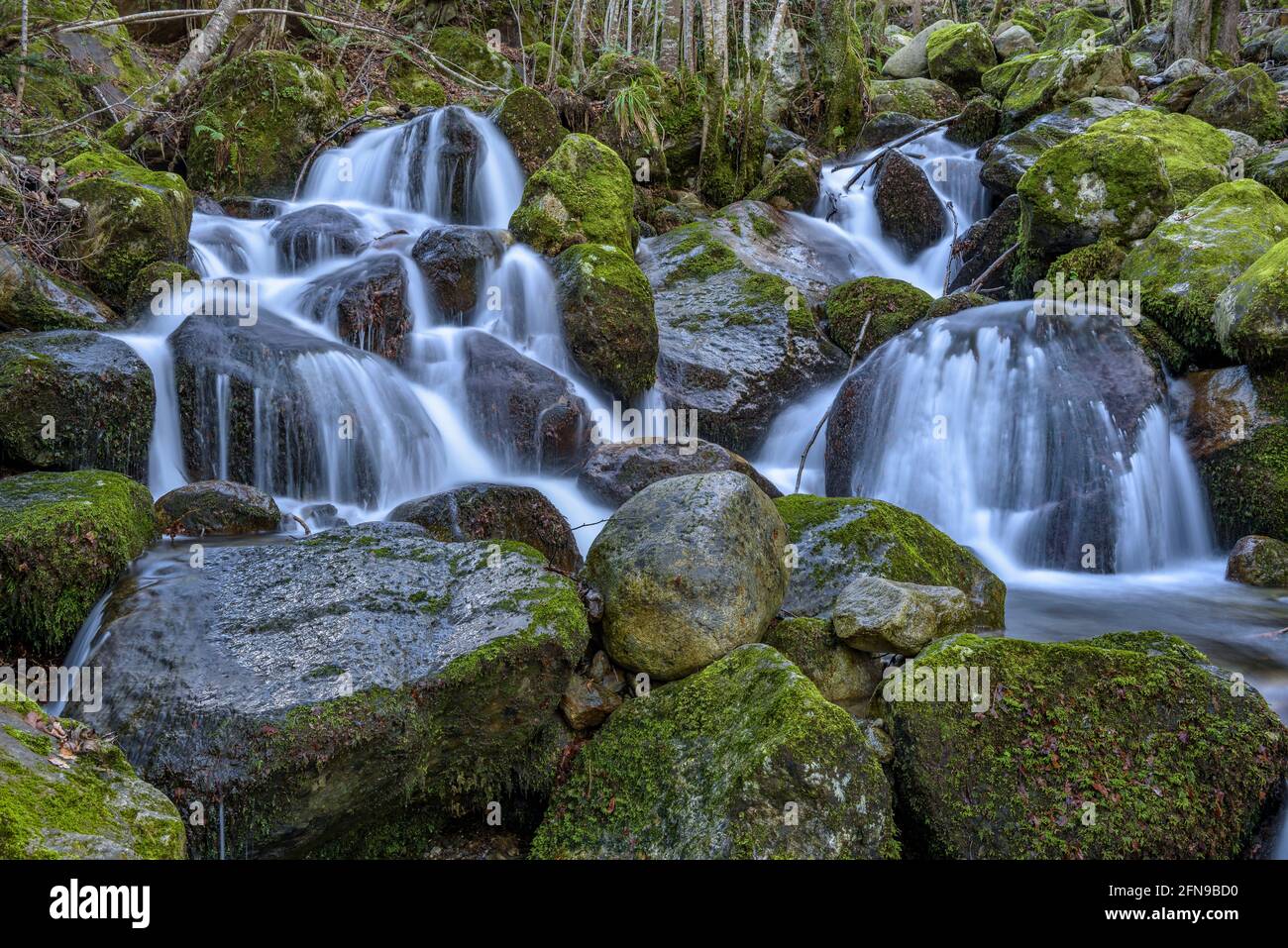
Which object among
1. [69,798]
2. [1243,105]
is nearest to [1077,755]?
[69,798]

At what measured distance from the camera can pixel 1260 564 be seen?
21.5 ft

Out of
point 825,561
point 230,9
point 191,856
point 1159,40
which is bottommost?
point 191,856

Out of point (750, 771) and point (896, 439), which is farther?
point (896, 439)

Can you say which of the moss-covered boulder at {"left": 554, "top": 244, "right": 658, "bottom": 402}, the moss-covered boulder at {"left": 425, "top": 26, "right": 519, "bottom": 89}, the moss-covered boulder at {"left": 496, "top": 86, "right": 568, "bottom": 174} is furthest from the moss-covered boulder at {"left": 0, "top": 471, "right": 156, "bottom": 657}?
the moss-covered boulder at {"left": 425, "top": 26, "right": 519, "bottom": 89}

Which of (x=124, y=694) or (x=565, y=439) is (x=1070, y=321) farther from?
(x=124, y=694)

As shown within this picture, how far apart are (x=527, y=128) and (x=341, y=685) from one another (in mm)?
11148

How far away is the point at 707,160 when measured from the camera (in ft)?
47.8

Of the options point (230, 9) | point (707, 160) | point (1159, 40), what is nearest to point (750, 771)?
point (230, 9)

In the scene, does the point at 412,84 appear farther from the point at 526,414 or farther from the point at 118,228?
the point at 526,414

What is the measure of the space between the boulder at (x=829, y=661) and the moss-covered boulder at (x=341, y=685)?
119 centimetres

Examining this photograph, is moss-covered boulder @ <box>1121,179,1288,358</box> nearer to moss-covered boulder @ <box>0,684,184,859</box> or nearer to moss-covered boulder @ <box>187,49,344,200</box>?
moss-covered boulder @ <box>0,684,184,859</box>

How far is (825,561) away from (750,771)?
2.29 meters

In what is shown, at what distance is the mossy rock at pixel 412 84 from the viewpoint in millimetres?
15812

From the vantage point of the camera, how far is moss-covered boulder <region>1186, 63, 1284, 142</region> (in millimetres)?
13242
